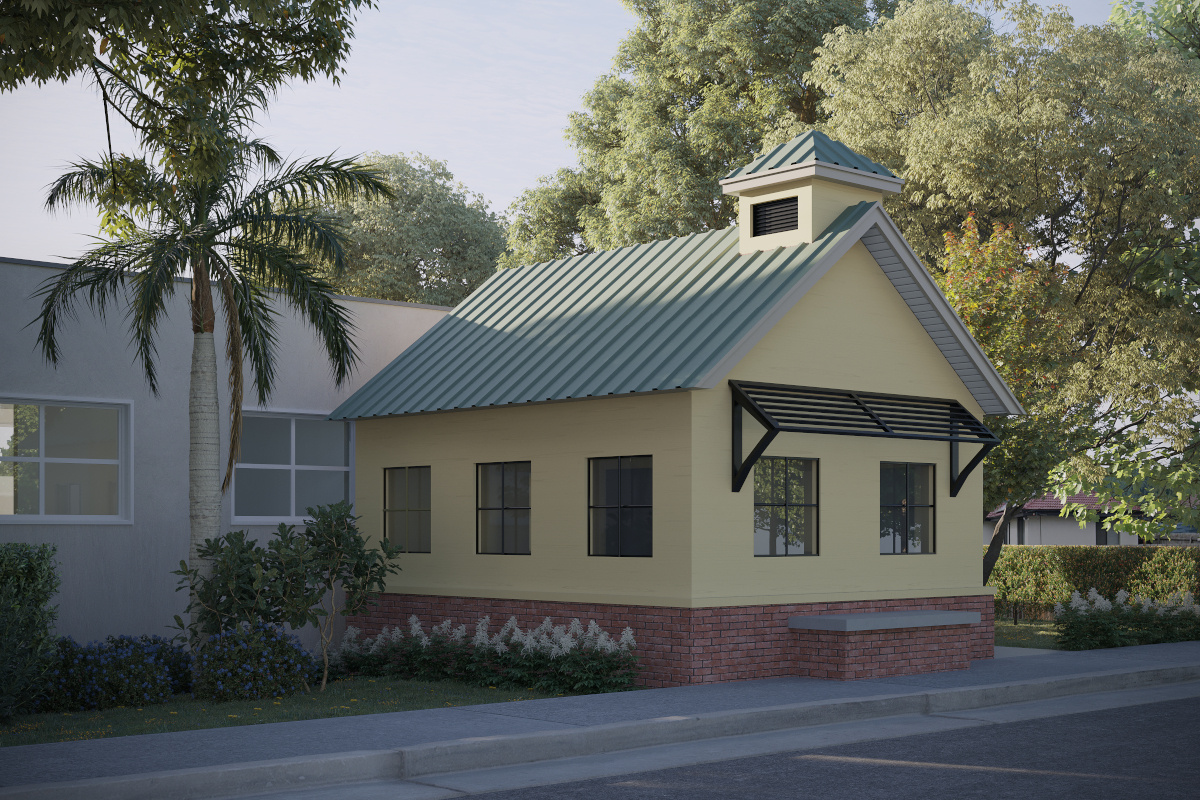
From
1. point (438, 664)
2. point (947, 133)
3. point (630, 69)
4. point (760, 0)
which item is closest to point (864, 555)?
point (438, 664)

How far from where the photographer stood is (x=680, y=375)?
1409cm

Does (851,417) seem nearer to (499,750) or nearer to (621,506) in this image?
(621,506)

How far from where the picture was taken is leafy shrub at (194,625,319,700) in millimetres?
13891

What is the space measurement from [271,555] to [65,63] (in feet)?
19.9

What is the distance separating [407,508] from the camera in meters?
18.6

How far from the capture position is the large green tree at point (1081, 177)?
81.8 ft

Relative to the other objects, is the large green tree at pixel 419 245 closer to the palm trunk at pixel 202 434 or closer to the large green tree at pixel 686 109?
the large green tree at pixel 686 109

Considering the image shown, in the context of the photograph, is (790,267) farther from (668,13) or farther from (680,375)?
(668,13)

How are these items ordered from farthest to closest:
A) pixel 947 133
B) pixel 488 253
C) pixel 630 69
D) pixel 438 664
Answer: pixel 488 253 < pixel 630 69 < pixel 947 133 < pixel 438 664

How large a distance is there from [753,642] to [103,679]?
741cm

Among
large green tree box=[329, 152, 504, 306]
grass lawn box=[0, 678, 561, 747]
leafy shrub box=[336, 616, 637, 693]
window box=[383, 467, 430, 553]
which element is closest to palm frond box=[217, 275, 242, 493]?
grass lawn box=[0, 678, 561, 747]

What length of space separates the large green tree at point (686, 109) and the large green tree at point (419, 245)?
35.0 feet

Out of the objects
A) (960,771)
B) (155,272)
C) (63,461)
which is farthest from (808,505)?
(63,461)

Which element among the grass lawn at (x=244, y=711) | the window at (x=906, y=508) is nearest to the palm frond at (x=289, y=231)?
the grass lawn at (x=244, y=711)
